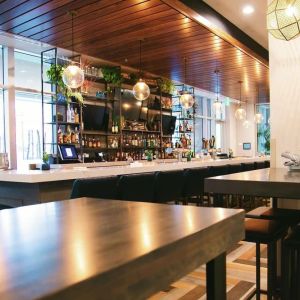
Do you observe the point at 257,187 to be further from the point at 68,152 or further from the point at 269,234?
the point at 68,152

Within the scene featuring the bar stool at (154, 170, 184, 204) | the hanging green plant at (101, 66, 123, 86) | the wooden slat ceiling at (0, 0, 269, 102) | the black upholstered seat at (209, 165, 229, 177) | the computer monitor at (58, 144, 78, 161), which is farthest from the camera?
the hanging green plant at (101, 66, 123, 86)

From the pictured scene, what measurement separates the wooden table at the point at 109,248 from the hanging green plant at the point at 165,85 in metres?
7.86

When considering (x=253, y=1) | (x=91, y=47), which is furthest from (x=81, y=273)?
(x=91, y=47)

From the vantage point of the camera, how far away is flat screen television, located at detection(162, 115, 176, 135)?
9422mm

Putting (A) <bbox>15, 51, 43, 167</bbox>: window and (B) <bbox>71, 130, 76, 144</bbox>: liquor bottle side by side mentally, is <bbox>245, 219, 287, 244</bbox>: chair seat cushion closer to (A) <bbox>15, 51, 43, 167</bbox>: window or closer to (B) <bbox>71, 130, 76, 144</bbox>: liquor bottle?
(B) <bbox>71, 130, 76, 144</bbox>: liquor bottle

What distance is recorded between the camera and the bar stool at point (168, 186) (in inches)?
154

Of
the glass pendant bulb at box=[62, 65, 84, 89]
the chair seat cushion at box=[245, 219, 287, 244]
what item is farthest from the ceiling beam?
the chair seat cushion at box=[245, 219, 287, 244]

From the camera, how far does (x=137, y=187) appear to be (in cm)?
355

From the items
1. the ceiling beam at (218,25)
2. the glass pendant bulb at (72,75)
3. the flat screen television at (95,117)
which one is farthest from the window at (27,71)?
the ceiling beam at (218,25)

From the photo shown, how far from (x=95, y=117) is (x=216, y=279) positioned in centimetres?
673

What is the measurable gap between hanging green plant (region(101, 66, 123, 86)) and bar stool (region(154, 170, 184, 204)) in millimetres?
3991

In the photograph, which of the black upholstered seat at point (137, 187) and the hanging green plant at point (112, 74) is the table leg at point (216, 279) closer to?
the black upholstered seat at point (137, 187)

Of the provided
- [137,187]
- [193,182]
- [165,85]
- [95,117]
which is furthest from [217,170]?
[165,85]

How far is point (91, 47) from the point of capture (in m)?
5.95
